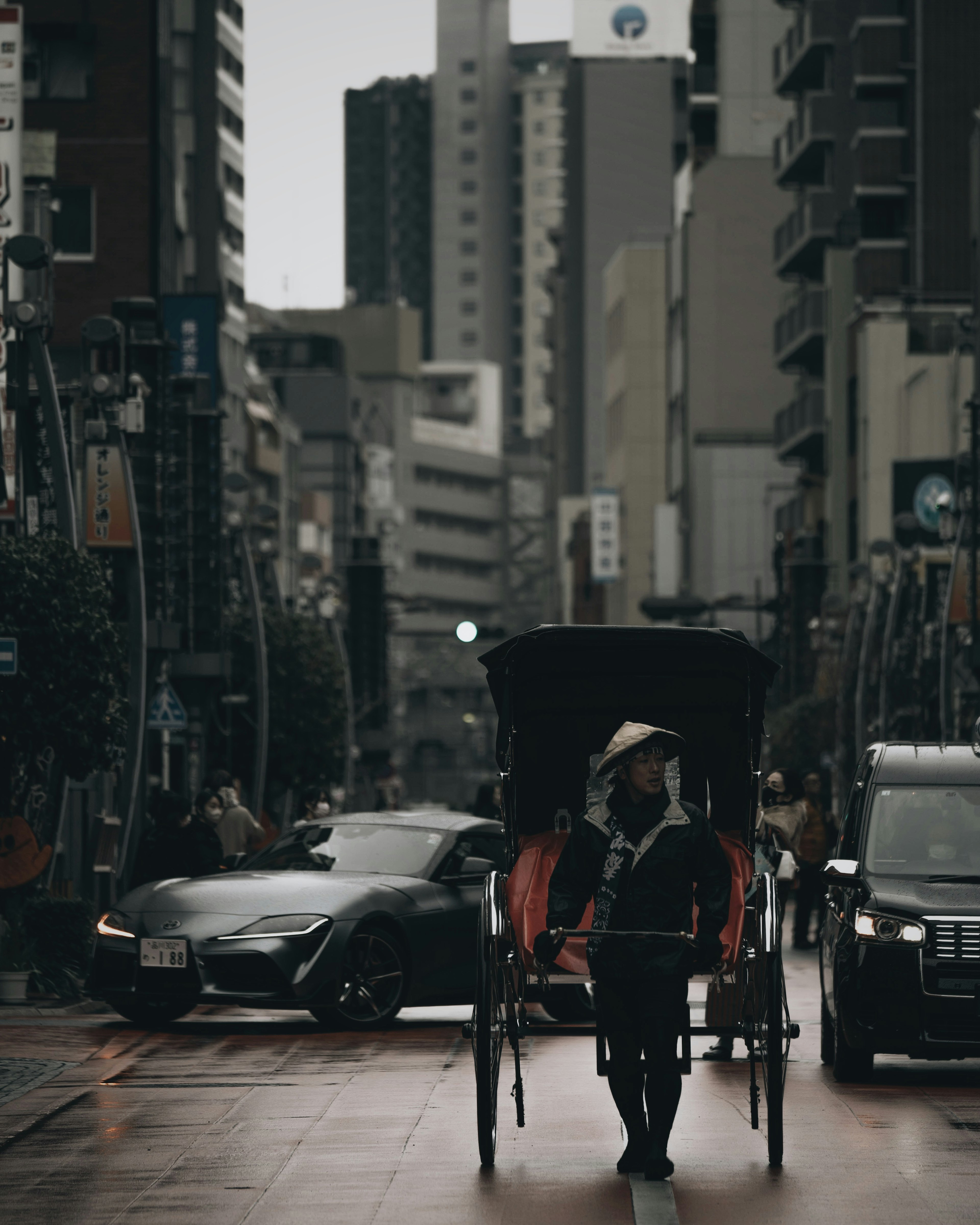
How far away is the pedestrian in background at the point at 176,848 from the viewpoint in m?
20.4

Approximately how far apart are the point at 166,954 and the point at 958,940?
17.7ft

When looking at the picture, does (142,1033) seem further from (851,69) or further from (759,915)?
(851,69)

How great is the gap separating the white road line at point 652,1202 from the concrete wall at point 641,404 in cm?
12077

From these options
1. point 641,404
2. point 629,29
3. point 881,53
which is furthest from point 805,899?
point 629,29

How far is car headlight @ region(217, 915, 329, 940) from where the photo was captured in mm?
16281

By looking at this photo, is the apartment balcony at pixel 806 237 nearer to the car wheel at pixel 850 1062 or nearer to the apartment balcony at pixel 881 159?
the apartment balcony at pixel 881 159

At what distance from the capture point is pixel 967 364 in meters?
76.3

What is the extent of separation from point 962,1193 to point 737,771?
10.1ft

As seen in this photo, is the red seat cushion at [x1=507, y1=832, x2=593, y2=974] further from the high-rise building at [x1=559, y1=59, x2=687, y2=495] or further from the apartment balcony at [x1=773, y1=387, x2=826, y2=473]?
the high-rise building at [x1=559, y1=59, x2=687, y2=495]

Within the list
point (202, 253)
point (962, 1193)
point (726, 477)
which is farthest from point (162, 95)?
point (962, 1193)

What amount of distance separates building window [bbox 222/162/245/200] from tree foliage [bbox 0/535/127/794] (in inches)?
3276

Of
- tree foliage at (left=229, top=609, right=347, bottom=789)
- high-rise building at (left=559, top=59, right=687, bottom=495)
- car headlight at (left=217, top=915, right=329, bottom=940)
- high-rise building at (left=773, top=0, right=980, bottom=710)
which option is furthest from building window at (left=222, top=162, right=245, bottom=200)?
car headlight at (left=217, top=915, right=329, bottom=940)

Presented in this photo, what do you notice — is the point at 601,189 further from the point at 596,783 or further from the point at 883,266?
the point at 596,783

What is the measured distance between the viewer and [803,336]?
8781 cm
